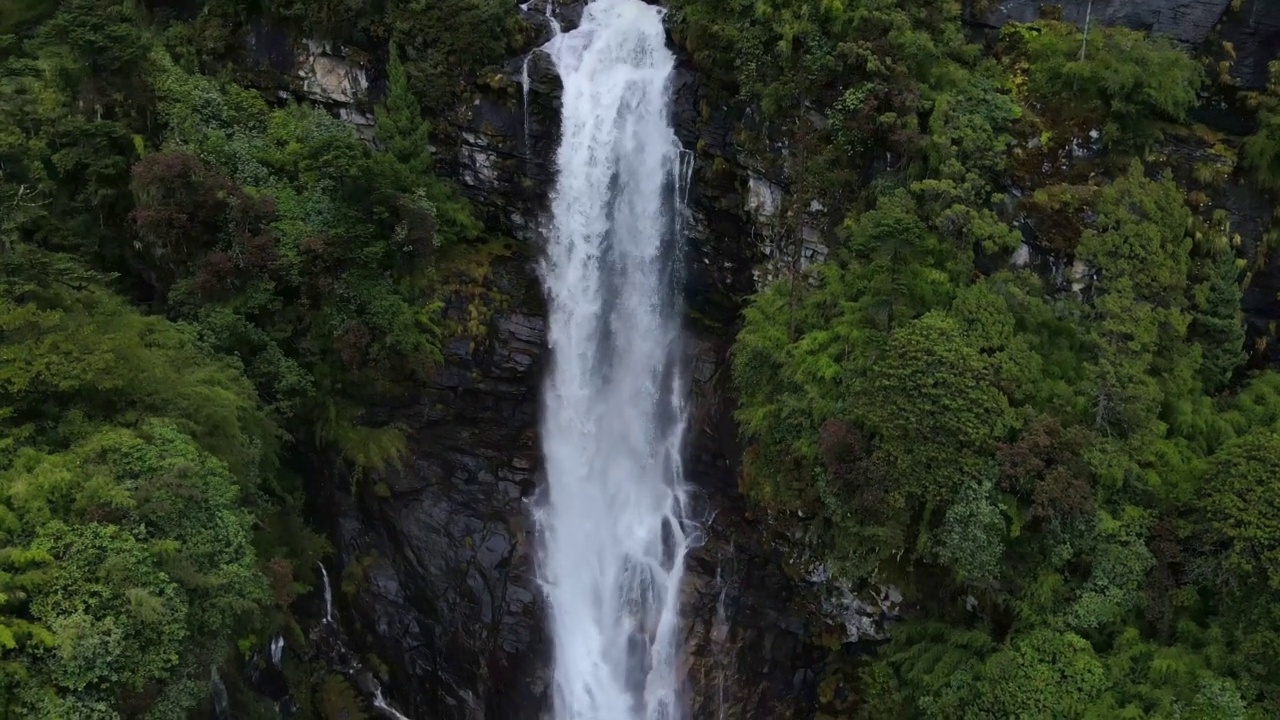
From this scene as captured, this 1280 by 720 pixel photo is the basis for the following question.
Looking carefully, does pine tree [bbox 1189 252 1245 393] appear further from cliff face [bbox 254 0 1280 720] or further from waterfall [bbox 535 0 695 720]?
waterfall [bbox 535 0 695 720]

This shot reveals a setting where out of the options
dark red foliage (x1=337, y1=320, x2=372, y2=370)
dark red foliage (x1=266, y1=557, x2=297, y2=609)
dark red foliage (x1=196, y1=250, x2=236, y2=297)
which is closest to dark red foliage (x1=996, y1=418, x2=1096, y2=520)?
dark red foliage (x1=266, y1=557, x2=297, y2=609)

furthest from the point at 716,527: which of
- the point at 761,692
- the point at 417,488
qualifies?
the point at 417,488

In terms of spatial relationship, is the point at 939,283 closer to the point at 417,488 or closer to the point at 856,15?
the point at 856,15

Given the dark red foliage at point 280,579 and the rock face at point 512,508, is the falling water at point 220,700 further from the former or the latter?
the rock face at point 512,508

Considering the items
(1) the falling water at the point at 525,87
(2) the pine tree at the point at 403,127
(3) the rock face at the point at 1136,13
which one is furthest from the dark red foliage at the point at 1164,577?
(2) the pine tree at the point at 403,127

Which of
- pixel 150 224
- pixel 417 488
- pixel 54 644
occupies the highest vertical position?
pixel 150 224
